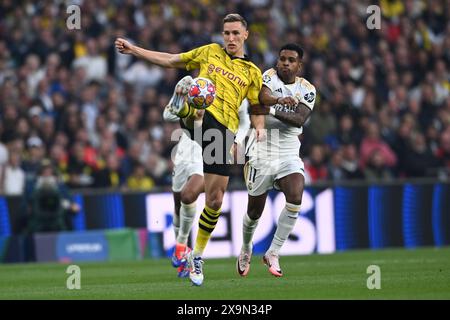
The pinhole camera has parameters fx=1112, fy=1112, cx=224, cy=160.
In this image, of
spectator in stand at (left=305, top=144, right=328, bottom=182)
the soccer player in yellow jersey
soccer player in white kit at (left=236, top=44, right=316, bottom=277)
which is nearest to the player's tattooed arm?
soccer player in white kit at (left=236, top=44, right=316, bottom=277)

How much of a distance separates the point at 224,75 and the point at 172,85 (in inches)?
398

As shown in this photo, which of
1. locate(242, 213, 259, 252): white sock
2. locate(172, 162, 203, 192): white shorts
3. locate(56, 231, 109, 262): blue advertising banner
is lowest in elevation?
locate(56, 231, 109, 262): blue advertising banner

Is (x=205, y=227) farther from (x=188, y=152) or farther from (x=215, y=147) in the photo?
(x=188, y=152)

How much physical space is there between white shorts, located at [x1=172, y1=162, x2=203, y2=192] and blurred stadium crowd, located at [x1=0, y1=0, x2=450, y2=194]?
443cm

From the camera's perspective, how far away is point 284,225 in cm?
1265

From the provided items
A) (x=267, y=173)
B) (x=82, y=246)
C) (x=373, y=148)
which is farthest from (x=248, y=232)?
(x=373, y=148)

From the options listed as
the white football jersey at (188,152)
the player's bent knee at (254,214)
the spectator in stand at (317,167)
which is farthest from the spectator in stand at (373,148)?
the player's bent knee at (254,214)

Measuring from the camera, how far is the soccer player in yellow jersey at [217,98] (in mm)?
11461

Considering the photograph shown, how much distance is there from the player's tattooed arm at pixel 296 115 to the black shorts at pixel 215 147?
964 millimetres

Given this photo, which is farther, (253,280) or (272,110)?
(272,110)

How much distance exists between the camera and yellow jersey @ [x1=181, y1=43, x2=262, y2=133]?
11.7 metres

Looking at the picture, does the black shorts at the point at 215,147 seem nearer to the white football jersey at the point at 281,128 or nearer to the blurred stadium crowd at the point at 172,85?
the white football jersey at the point at 281,128

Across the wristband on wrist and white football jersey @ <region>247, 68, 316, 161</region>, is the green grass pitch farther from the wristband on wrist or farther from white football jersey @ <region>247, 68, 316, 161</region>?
the wristband on wrist
